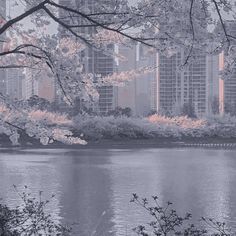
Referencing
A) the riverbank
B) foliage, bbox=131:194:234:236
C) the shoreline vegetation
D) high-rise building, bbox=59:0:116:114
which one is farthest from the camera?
the shoreline vegetation

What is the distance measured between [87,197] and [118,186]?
54.1 inches

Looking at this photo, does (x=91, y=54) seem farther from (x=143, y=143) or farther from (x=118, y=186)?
(x=143, y=143)

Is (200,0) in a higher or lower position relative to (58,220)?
higher

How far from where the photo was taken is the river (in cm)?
699

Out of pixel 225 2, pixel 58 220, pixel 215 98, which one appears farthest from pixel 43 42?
pixel 215 98

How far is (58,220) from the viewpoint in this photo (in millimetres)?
6734

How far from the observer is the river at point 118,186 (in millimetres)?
6988

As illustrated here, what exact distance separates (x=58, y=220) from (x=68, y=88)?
8.90ft

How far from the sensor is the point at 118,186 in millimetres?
9922

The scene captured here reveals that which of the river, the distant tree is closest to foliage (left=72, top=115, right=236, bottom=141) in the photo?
the distant tree

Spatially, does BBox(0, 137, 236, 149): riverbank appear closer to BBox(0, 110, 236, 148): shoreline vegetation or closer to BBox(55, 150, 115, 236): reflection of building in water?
BBox(0, 110, 236, 148): shoreline vegetation

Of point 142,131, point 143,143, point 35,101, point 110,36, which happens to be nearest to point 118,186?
point 110,36

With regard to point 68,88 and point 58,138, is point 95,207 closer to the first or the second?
point 58,138

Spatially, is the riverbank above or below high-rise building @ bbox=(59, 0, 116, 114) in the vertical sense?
below
